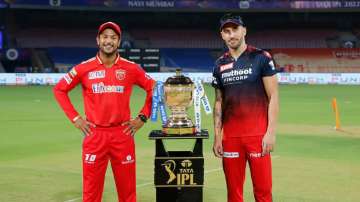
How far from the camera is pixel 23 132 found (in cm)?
1666

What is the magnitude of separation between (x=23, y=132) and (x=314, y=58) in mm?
41922

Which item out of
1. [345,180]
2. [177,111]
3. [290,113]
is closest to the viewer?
[177,111]

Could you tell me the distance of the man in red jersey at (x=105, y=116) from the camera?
625 cm

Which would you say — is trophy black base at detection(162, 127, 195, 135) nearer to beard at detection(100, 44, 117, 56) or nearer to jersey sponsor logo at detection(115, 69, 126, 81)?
jersey sponsor logo at detection(115, 69, 126, 81)

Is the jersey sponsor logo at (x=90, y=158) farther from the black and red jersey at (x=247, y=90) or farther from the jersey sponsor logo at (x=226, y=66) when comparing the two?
the jersey sponsor logo at (x=226, y=66)

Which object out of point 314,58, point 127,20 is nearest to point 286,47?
point 314,58

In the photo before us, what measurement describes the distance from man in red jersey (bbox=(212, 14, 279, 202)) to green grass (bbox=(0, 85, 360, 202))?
8.74ft

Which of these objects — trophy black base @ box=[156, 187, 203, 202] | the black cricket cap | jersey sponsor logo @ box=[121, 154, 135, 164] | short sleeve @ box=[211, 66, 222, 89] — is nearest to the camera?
the black cricket cap

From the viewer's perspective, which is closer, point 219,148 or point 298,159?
point 219,148

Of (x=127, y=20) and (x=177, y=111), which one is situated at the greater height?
(x=127, y=20)

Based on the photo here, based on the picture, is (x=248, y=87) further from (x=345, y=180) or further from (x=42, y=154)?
(x=42, y=154)

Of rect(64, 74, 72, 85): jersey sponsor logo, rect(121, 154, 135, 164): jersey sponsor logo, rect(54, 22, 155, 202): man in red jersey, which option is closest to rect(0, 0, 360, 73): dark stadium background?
rect(64, 74, 72, 85): jersey sponsor logo

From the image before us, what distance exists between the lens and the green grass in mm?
9062

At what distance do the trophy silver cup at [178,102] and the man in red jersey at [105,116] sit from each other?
0.35 meters
